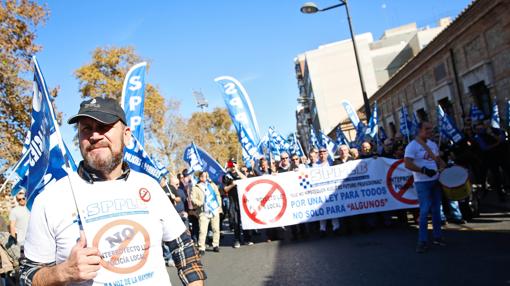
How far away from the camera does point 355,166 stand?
9297mm

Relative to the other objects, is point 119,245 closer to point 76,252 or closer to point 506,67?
point 76,252

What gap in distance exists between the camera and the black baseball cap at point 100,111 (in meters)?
2.09

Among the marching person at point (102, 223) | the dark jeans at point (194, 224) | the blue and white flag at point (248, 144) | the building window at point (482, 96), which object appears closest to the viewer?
the marching person at point (102, 223)

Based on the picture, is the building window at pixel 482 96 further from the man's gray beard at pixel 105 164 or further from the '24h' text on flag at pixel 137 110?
the man's gray beard at pixel 105 164

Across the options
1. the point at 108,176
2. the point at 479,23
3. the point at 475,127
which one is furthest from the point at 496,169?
the point at 108,176

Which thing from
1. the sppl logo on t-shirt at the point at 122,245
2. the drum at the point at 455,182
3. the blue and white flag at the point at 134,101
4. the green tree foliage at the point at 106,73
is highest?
the green tree foliage at the point at 106,73

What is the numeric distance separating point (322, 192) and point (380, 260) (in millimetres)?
3232

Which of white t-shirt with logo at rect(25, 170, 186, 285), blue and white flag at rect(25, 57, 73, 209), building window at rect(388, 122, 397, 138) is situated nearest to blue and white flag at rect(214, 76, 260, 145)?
blue and white flag at rect(25, 57, 73, 209)

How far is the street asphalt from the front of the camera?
16.5 feet

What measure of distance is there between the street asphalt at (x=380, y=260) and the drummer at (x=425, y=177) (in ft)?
1.10

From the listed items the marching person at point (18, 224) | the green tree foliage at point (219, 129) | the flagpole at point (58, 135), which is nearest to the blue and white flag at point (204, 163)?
the marching person at point (18, 224)

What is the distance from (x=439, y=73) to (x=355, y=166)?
10.5 m

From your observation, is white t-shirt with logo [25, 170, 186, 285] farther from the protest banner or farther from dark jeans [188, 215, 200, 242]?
dark jeans [188, 215, 200, 242]

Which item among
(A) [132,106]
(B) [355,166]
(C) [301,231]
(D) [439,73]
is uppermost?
(D) [439,73]
